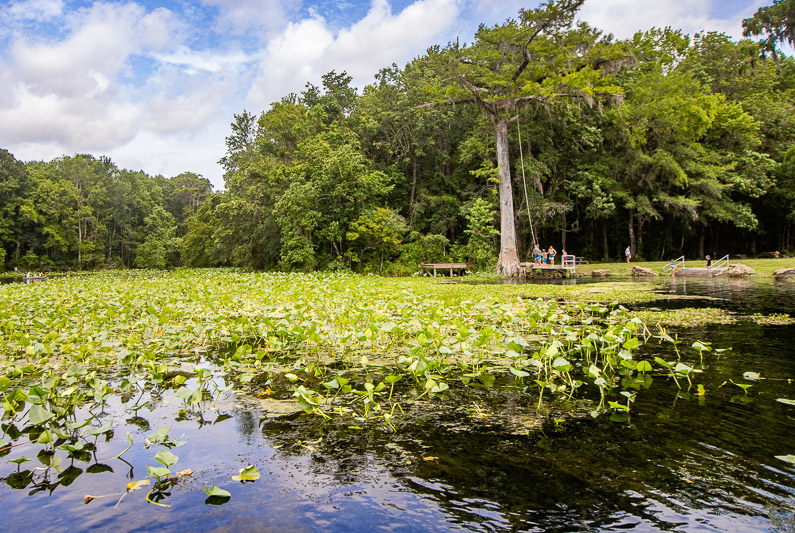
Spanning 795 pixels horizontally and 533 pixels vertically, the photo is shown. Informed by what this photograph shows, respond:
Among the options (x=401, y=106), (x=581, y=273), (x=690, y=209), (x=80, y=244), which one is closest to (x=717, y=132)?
(x=690, y=209)

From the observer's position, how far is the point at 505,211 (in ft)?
75.0

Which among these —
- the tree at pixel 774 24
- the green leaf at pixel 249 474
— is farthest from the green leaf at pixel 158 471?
the tree at pixel 774 24

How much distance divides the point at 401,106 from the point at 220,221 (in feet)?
44.7

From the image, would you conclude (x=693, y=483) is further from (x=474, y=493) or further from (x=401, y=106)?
(x=401, y=106)

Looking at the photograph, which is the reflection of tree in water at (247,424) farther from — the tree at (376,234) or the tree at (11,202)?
the tree at (11,202)

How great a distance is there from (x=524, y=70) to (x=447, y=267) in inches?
397

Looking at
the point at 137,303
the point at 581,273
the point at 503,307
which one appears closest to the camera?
the point at 503,307

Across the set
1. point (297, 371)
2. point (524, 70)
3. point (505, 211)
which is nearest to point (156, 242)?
point (505, 211)

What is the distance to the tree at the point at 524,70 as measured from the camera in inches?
766

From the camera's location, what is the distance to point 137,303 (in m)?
9.37

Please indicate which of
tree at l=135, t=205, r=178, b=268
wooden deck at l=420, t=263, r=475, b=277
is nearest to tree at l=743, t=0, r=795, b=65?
wooden deck at l=420, t=263, r=475, b=277

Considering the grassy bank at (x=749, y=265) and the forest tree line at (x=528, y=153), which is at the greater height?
the forest tree line at (x=528, y=153)

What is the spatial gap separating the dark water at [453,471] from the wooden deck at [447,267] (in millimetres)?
20031

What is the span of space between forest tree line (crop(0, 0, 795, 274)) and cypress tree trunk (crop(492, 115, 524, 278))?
0.29m
